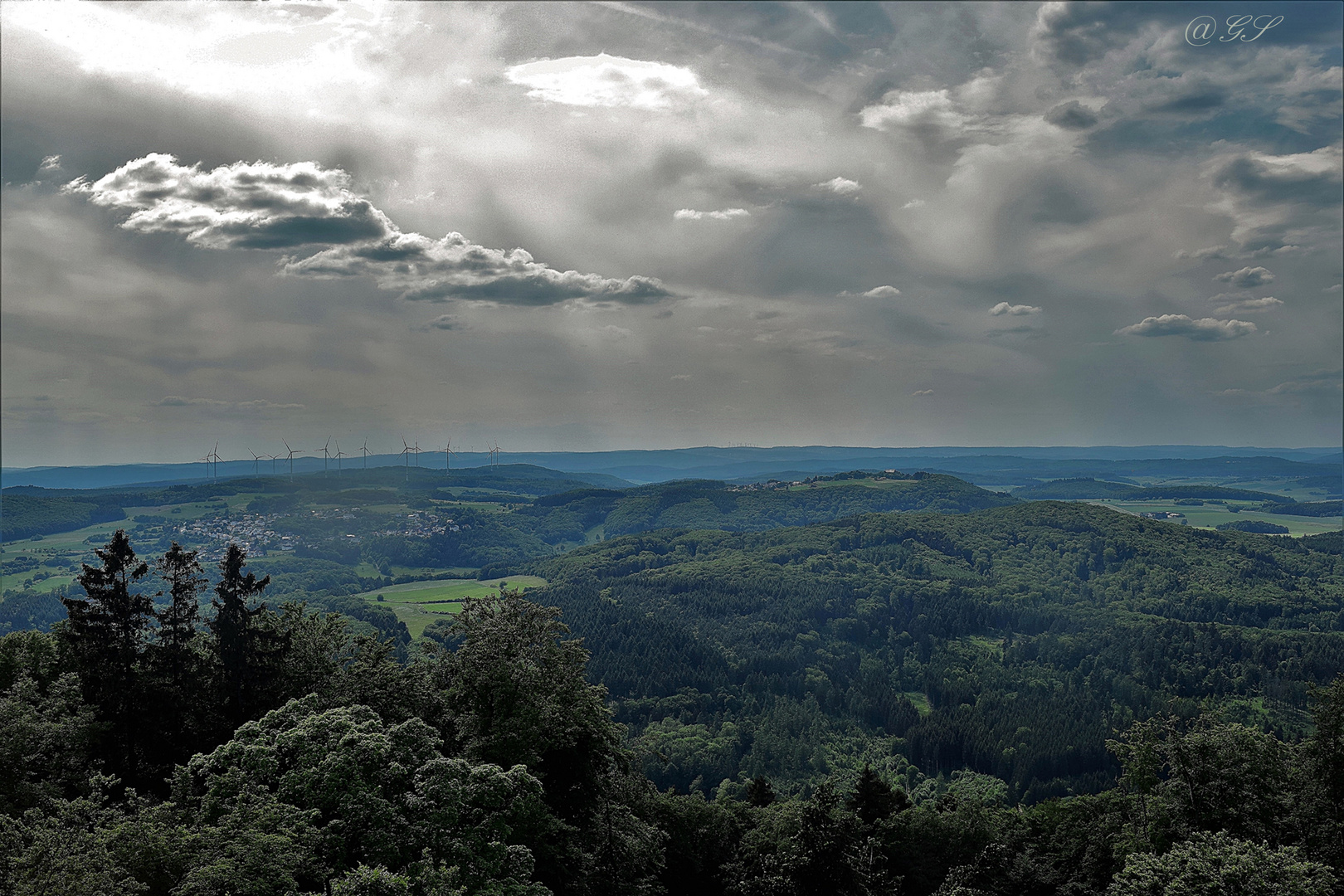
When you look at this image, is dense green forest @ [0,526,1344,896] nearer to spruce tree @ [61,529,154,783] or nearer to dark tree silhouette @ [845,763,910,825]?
spruce tree @ [61,529,154,783]

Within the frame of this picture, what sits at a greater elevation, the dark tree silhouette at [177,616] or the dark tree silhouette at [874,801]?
the dark tree silhouette at [177,616]

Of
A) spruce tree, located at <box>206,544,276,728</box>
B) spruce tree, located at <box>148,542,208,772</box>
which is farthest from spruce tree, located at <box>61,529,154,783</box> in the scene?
spruce tree, located at <box>206,544,276,728</box>

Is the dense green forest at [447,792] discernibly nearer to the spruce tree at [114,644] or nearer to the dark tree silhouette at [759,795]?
the spruce tree at [114,644]

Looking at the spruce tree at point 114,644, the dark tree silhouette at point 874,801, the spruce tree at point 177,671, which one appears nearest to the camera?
the spruce tree at point 114,644

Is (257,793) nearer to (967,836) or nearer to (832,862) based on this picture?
(832,862)

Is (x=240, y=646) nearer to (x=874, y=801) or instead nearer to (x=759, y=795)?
(x=759, y=795)

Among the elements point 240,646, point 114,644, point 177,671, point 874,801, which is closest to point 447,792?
point 240,646

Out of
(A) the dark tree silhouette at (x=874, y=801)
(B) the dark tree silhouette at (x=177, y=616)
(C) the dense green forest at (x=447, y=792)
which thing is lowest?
(A) the dark tree silhouette at (x=874, y=801)

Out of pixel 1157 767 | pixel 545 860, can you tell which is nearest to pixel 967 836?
pixel 1157 767

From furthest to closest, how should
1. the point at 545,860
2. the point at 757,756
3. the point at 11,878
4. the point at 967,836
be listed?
the point at 757,756 → the point at 967,836 → the point at 545,860 → the point at 11,878

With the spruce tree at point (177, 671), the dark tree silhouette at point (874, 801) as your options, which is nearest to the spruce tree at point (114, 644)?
the spruce tree at point (177, 671)

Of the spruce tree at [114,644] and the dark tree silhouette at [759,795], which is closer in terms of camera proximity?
the spruce tree at [114,644]
